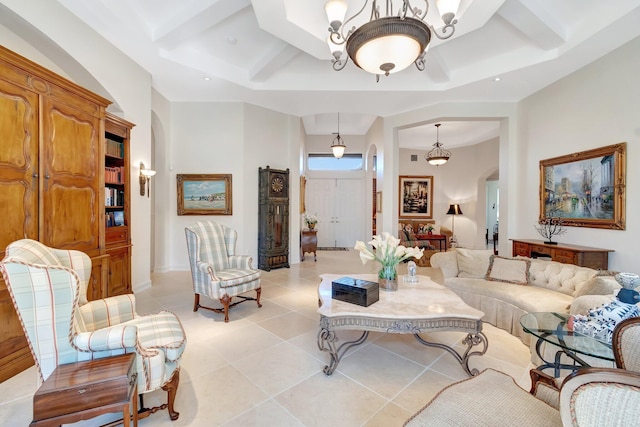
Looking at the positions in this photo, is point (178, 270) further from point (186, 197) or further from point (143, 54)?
point (143, 54)

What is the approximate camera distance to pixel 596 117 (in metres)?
3.70

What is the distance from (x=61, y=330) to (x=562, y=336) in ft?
9.66

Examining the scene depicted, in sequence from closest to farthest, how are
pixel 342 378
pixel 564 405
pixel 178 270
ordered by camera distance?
pixel 564 405, pixel 342 378, pixel 178 270

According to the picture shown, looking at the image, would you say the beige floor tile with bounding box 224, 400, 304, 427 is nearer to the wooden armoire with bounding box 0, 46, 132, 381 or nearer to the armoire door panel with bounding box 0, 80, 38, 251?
the wooden armoire with bounding box 0, 46, 132, 381

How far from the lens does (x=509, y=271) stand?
3471 mm

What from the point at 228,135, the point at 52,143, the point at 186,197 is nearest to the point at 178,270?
the point at 186,197

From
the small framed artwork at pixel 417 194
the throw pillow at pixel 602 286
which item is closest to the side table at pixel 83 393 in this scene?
the throw pillow at pixel 602 286

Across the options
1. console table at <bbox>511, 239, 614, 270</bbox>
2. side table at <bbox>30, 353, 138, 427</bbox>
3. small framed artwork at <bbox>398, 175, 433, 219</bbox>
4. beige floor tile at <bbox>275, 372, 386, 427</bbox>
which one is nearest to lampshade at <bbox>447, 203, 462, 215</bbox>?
small framed artwork at <bbox>398, 175, 433, 219</bbox>

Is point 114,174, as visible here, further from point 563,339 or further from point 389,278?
Answer: point 563,339

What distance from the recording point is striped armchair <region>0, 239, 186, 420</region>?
139 centimetres

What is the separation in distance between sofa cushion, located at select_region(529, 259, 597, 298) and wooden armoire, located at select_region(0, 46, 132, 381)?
4.96 metres

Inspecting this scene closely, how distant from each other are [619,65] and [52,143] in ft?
20.6

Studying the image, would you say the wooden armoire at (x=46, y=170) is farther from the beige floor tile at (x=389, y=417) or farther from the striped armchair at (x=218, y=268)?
the beige floor tile at (x=389, y=417)

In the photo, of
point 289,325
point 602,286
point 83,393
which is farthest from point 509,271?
point 83,393
